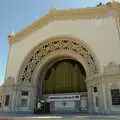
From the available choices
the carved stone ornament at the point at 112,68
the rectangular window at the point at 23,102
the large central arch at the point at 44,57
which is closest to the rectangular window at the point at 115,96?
the carved stone ornament at the point at 112,68

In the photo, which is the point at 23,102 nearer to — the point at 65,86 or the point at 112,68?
the point at 65,86

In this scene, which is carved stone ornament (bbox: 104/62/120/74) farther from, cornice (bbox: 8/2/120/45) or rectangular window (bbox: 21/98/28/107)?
rectangular window (bbox: 21/98/28/107)

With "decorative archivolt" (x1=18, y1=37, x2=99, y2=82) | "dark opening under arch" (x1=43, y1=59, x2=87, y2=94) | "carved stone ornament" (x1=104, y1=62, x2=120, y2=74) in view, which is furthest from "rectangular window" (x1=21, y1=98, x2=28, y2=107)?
"carved stone ornament" (x1=104, y1=62, x2=120, y2=74)

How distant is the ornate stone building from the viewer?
13984mm

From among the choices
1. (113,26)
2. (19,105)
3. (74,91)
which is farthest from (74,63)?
(19,105)

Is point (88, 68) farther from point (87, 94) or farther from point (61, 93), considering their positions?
point (61, 93)

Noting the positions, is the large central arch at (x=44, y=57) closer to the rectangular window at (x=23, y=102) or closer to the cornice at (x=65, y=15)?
the rectangular window at (x=23, y=102)

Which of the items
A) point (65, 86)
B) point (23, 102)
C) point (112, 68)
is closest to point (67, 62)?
point (65, 86)

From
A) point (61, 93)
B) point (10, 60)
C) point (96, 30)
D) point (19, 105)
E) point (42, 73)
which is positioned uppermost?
point (96, 30)

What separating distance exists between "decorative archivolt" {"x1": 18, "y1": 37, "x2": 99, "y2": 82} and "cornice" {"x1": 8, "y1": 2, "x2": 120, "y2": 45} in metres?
2.07

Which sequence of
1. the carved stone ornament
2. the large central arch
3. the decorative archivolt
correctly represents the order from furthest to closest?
the large central arch < the decorative archivolt < the carved stone ornament

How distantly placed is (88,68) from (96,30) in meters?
3.30

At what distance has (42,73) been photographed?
723 inches

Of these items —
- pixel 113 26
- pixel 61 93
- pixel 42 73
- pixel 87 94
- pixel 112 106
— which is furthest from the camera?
pixel 42 73
